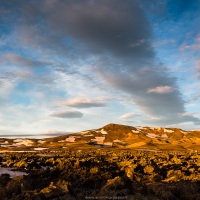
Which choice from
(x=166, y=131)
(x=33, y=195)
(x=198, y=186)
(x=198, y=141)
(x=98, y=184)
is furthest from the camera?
(x=166, y=131)

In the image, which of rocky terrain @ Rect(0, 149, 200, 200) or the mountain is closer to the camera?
rocky terrain @ Rect(0, 149, 200, 200)

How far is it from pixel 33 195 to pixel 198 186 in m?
12.5

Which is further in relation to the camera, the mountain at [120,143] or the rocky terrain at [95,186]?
the mountain at [120,143]

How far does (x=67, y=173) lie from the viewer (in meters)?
26.4

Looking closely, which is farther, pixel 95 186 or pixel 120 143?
pixel 120 143

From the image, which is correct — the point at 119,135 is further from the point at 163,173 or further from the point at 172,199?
the point at 172,199

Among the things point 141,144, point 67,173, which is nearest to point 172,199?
point 67,173

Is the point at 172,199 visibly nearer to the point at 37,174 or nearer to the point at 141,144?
the point at 37,174

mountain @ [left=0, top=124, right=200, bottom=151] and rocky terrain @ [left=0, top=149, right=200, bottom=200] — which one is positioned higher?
mountain @ [left=0, top=124, right=200, bottom=151]

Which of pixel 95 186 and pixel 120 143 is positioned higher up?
pixel 120 143

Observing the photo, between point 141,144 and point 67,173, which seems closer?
point 67,173

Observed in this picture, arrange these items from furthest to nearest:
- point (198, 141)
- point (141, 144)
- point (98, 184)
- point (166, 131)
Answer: point (166, 131)
point (198, 141)
point (141, 144)
point (98, 184)

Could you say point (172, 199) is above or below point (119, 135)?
below

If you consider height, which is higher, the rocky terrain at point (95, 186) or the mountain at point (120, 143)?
the mountain at point (120, 143)
